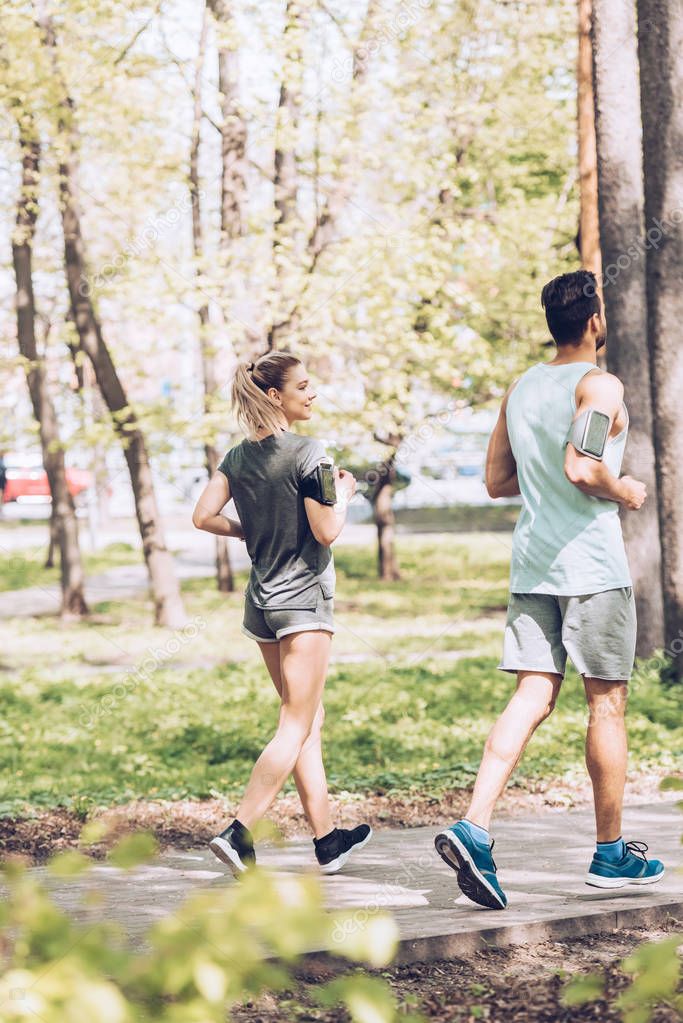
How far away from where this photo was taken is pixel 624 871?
4.35 m

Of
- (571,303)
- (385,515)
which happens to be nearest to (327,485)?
(571,303)

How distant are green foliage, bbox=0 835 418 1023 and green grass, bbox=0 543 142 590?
23.8m

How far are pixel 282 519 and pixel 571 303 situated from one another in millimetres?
1204

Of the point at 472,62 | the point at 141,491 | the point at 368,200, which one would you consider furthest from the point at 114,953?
the point at 472,62

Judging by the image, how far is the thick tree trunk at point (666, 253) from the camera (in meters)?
8.66

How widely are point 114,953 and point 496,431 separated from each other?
319 centimetres

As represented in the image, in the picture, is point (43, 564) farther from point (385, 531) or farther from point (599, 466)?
point (599, 466)

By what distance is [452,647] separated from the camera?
1480 centimetres

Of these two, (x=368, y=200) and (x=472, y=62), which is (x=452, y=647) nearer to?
(x=368, y=200)

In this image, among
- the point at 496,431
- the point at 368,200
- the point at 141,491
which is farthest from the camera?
the point at 368,200

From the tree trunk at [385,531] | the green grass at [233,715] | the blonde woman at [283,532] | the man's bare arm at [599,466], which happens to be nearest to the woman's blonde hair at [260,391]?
the blonde woman at [283,532]

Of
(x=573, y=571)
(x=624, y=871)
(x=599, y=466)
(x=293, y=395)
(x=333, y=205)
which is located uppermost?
(x=333, y=205)

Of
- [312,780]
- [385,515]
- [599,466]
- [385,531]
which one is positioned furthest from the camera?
[385,531]

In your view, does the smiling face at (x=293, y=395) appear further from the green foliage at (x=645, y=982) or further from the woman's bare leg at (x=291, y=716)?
the green foliage at (x=645, y=982)
